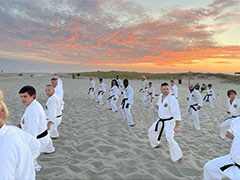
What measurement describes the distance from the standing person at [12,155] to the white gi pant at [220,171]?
8.85 ft

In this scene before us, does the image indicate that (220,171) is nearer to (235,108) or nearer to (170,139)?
(170,139)

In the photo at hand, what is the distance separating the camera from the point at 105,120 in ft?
25.8

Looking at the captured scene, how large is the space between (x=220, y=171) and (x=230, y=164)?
0.20m

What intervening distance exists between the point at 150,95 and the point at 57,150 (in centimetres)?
769

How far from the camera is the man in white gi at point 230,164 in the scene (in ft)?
8.16

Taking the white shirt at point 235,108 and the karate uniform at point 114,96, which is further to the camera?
the karate uniform at point 114,96

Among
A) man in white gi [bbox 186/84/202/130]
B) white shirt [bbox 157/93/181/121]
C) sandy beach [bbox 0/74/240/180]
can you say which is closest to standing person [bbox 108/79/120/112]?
sandy beach [bbox 0/74/240/180]

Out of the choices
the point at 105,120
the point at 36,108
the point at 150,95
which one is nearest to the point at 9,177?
the point at 36,108

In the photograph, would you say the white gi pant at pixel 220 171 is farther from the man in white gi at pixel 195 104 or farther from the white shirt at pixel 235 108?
the man in white gi at pixel 195 104

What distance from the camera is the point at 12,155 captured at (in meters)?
1.48

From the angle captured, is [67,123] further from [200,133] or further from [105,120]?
[200,133]

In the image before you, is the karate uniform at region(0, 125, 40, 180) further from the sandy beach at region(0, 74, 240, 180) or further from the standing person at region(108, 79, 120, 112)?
the standing person at region(108, 79, 120, 112)

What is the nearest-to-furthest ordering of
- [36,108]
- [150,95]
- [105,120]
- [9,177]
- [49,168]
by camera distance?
[9,177] → [36,108] → [49,168] → [105,120] → [150,95]

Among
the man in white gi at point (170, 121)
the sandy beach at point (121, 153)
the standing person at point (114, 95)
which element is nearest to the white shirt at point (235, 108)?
the sandy beach at point (121, 153)
